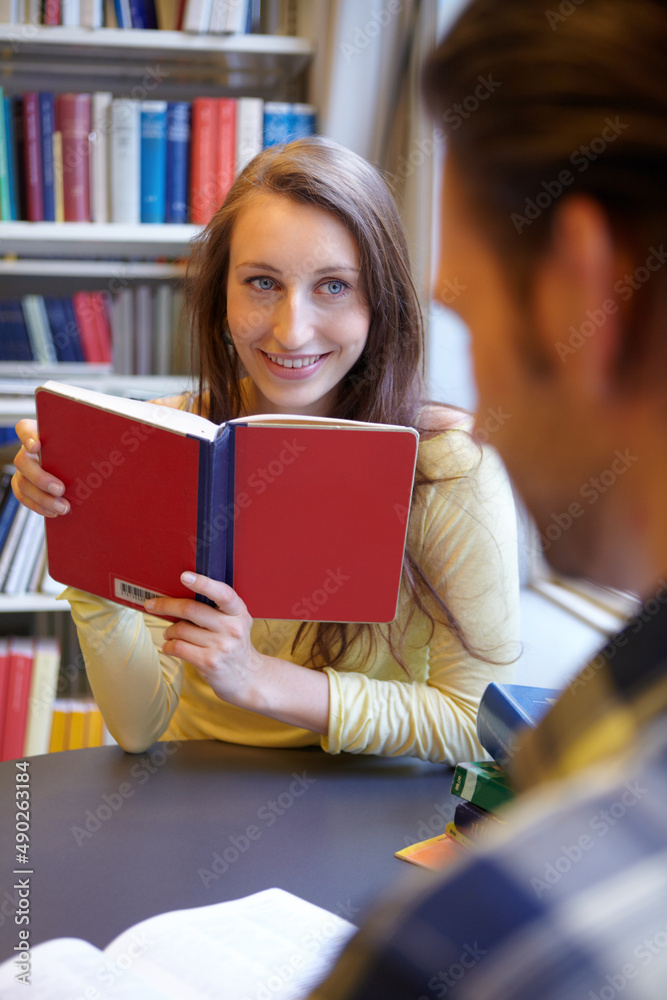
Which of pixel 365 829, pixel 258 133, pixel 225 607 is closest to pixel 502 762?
pixel 365 829

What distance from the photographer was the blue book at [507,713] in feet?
2.56

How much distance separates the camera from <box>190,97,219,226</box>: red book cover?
2.00 m

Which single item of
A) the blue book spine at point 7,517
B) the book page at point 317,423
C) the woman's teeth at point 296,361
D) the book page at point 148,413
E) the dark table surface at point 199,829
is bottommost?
the blue book spine at point 7,517

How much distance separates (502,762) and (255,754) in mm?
332

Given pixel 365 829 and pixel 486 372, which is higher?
pixel 486 372

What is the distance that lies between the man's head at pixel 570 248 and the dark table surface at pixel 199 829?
1.62 ft

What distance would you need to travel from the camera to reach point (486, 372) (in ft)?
1.35

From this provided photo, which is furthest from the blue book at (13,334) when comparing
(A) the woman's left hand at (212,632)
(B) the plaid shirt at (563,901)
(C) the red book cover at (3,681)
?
(B) the plaid shirt at (563,901)

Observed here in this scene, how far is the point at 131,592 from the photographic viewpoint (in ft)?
3.22

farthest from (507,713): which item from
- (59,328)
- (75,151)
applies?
(75,151)

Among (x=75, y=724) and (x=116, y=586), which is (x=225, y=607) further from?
(x=75, y=724)

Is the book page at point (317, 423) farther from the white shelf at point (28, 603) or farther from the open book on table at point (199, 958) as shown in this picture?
the white shelf at point (28, 603)

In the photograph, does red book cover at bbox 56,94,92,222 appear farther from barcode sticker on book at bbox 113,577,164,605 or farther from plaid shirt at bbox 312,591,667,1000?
plaid shirt at bbox 312,591,667,1000

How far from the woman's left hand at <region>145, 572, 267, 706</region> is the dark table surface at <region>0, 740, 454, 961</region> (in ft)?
0.35
